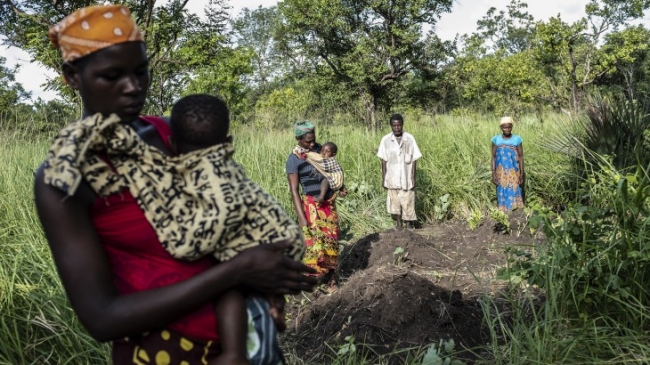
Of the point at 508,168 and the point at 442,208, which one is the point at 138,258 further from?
the point at 442,208

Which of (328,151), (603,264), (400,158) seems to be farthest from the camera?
(400,158)

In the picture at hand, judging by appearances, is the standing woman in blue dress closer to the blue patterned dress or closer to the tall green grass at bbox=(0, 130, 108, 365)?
the blue patterned dress

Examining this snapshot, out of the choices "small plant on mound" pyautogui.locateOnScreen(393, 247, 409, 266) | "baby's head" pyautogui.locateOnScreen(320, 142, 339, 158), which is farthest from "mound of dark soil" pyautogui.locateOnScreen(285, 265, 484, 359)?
"baby's head" pyautogui.locateOnScreen(320, 142, 339, 158)

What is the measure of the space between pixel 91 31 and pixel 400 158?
267 inches

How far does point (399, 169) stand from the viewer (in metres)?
7.80

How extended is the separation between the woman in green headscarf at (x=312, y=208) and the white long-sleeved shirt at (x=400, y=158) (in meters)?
2.37

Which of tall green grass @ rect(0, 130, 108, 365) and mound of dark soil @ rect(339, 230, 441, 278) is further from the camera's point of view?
mound of dark soil @ rect(339, 230, 441, 278)

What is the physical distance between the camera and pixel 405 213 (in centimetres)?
787

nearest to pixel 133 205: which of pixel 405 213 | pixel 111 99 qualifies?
pixel 111 99

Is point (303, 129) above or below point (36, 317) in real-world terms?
above

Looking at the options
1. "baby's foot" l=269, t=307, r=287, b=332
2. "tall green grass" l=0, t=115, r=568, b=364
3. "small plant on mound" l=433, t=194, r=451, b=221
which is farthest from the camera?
"small plant on mound" l=433, t=194, r=451, b=221

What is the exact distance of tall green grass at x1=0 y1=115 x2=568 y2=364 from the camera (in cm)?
321

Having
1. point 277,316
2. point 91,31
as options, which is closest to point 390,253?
point 277,316

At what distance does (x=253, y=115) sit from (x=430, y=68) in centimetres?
1230
